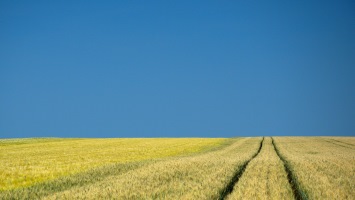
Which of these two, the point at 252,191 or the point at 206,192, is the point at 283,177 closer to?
the point at 252,191

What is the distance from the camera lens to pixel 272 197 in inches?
425

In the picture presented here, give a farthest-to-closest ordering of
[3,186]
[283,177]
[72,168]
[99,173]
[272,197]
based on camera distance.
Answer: [72,168], [99,173], [283,177], [3,186], [272,197]

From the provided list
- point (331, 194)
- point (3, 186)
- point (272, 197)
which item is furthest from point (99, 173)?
point (331, 194)

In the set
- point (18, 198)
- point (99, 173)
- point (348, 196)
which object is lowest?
point (348, 196)

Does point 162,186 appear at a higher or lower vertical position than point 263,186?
higher

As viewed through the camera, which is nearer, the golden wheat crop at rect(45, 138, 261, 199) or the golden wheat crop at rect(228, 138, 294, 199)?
the golden wheat crop at rect(228, 138, 294, 199)

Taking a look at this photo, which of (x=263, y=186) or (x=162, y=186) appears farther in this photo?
(x=162, y=186)

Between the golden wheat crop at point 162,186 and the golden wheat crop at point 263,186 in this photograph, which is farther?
the golden wheat crop at point 162,186

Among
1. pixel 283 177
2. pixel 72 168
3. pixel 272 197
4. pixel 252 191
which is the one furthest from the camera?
pixel 72 168

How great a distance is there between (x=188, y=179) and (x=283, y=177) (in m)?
3.79

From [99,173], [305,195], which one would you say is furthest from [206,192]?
[99,173]

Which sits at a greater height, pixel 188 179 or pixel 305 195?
pixel 188 179

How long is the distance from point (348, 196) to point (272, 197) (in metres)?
2.43

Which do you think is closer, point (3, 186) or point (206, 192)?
point (206, 192)
